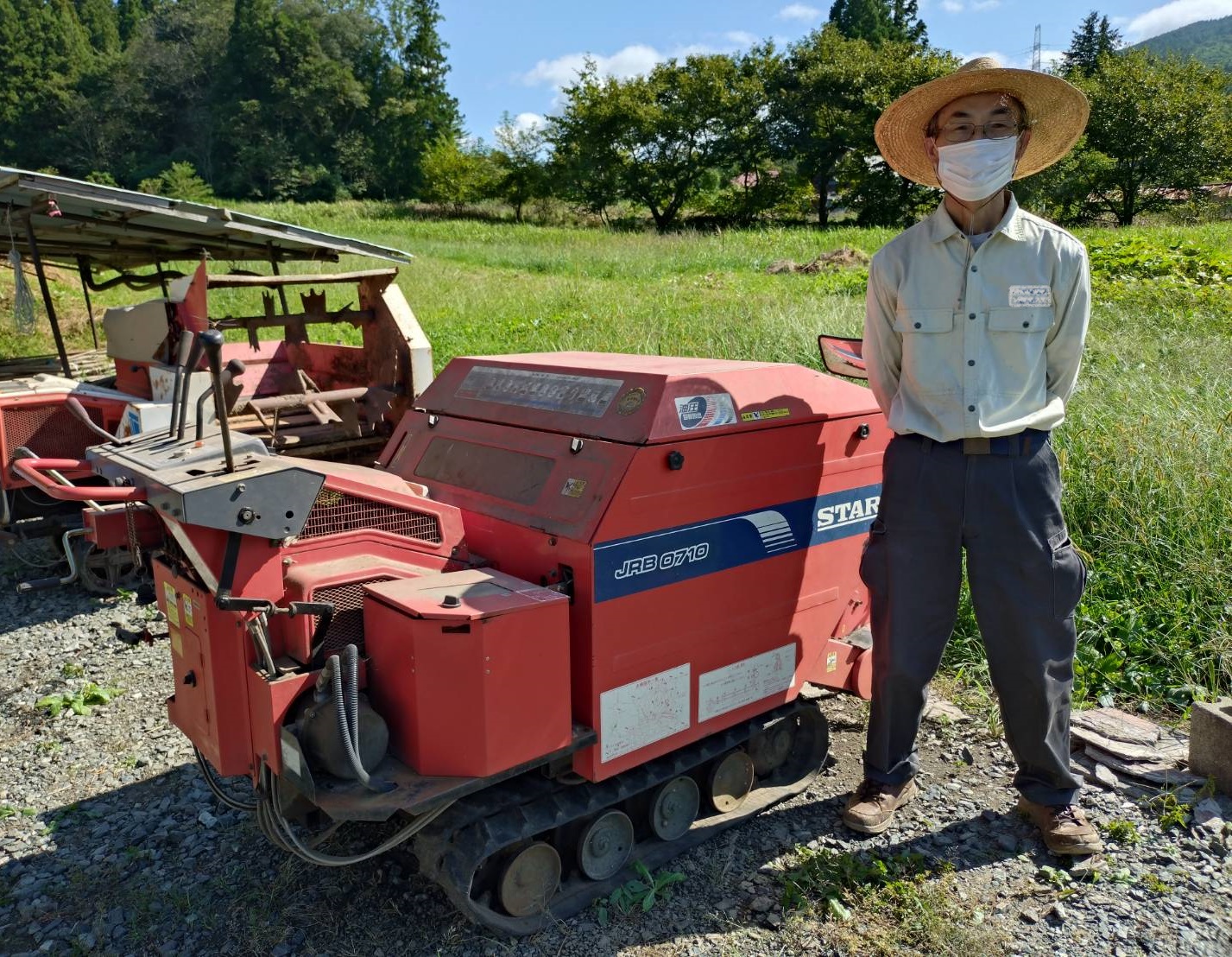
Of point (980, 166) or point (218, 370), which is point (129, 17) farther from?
point (980, 166)

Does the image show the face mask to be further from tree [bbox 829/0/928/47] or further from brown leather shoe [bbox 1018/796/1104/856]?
tree [bbox 829/0/928/47]

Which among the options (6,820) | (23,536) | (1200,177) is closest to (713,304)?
(23,536)

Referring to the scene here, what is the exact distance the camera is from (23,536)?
6.07 metres

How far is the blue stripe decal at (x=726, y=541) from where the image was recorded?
9.18ft

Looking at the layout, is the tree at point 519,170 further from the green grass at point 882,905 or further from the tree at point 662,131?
the green grass at point 882,905

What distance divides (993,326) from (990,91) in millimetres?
806

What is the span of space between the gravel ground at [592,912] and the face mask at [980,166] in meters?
2.29

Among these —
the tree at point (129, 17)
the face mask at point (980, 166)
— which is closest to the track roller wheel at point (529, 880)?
the face mask at point (980, 166)

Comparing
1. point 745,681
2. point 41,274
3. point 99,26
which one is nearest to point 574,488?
point 745,681

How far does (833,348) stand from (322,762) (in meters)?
2.40

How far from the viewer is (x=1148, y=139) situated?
111 ft

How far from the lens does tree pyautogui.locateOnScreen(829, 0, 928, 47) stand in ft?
181

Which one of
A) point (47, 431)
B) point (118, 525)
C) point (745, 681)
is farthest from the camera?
point (47, 431)

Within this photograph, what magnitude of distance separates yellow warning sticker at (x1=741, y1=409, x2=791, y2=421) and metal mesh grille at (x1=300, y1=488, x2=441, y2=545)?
110 centimetres
